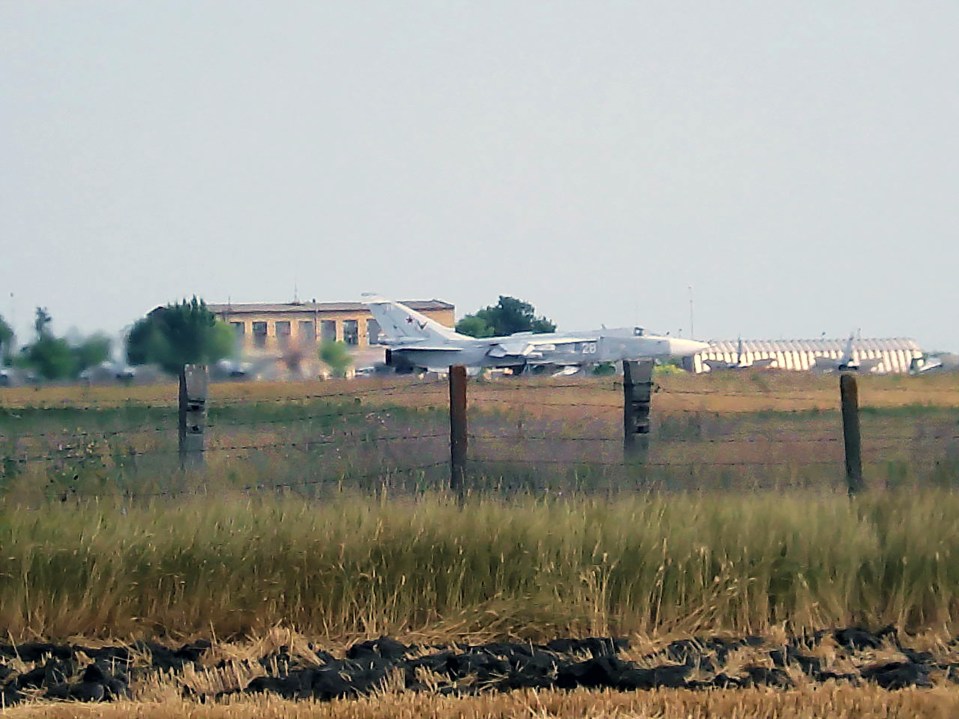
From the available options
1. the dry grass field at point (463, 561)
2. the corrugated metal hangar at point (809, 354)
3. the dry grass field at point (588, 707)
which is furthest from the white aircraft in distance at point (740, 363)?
the dry grass field at point (588, 707)

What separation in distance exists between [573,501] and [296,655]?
248 cm

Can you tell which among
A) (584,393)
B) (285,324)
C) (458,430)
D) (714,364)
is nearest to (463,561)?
(458,430)

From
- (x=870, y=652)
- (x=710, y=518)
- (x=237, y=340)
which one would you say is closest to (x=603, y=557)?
(x=710, y=518)

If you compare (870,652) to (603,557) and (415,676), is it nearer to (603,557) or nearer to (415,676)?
(603,557)

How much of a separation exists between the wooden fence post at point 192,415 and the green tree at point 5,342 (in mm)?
7095

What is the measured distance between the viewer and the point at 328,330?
102ft

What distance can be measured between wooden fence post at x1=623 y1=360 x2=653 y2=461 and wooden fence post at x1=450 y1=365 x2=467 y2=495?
5.83ft

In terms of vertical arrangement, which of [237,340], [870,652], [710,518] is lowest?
[870,652]

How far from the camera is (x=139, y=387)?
55.4 ft

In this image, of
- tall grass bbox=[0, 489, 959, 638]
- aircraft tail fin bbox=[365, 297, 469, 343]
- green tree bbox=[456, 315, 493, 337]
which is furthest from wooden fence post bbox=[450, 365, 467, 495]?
green tree bbox=[456, 315, 493, 337]

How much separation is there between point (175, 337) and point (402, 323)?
129ft

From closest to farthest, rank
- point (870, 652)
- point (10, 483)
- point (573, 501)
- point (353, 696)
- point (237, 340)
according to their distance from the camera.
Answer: point (353, 696) → point (870, 652) → point (573, 501) → point (10, 483) → point (237, 340)

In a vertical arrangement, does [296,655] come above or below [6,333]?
below

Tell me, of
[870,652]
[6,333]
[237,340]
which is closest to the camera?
[870,652]
